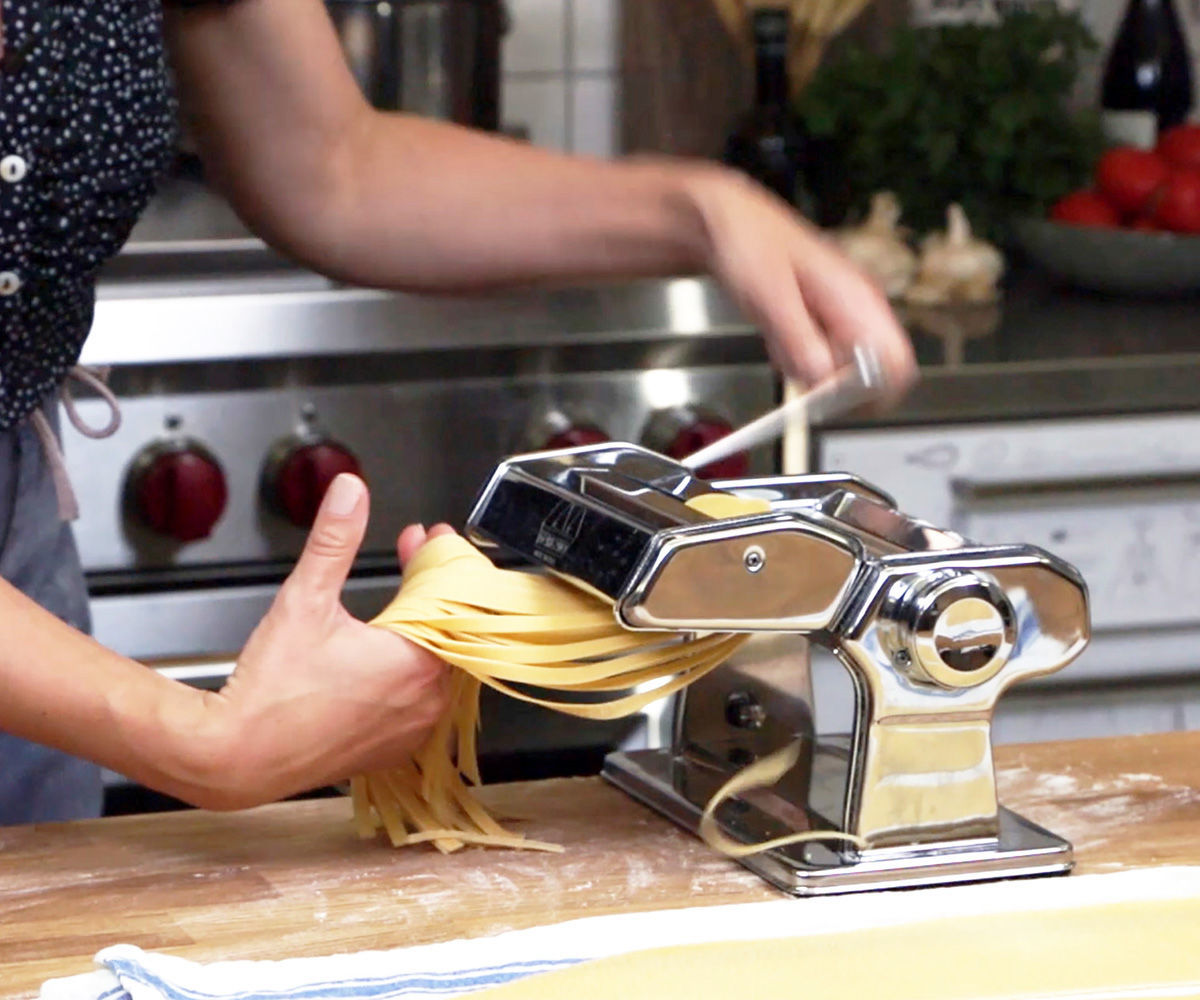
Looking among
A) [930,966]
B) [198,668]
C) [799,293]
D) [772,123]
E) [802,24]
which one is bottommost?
[198,668]

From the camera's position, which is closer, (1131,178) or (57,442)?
(57,442)

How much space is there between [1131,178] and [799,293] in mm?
1076

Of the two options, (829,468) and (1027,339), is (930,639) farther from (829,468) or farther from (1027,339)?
(1027,339)

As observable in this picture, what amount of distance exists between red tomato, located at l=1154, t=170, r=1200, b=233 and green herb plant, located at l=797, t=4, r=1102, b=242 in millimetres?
126

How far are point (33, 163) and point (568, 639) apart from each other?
1.36 ft

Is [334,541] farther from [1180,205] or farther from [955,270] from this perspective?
[1180,205]

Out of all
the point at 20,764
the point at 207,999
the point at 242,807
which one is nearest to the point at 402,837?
the point at 242,807

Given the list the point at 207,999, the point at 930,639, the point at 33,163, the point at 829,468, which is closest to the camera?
the point at 207,999

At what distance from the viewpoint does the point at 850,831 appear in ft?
2.87

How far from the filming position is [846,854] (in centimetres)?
87

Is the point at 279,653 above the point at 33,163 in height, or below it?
below

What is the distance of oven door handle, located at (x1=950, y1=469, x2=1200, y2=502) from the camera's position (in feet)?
5.51

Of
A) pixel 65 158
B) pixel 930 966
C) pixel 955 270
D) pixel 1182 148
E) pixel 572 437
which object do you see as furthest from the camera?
pixel 1182 148

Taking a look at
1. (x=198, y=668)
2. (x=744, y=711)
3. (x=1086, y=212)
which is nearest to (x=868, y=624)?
(x=744, y=711)
